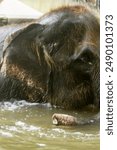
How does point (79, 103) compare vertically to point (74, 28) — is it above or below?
below

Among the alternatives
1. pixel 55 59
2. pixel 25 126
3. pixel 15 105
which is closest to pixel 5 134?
pixel 25 126

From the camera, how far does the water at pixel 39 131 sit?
1.86 meters

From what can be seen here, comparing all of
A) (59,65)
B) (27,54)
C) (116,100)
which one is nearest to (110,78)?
(116,100)

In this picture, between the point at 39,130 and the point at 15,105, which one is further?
the point at 15,105

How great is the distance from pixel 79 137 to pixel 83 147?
0.06m

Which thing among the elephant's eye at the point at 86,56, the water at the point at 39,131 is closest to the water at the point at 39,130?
the water at the point at 39,131

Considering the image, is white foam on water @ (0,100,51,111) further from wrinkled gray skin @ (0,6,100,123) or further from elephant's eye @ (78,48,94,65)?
elephant's eye @ (78,48,94,65)

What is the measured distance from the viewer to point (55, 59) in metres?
2.06

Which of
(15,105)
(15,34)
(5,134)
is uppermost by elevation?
(15,34)

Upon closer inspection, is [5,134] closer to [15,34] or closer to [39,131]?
[39,131]

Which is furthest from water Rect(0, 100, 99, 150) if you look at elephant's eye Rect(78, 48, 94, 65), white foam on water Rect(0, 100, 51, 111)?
elephant's eye Rect(78, 48, 94, 65)

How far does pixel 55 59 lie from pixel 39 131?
1.13 feet

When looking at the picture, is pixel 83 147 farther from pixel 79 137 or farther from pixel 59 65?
pixel 59 65

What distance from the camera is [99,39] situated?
200cm
